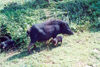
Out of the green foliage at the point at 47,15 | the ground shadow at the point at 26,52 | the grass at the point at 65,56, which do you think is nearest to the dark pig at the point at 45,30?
the ground shadow at the point at 26,52

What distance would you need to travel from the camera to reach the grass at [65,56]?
5.61 metres

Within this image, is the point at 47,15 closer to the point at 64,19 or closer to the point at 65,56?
the point at 64,19

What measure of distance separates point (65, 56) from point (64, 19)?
2724 millimetres

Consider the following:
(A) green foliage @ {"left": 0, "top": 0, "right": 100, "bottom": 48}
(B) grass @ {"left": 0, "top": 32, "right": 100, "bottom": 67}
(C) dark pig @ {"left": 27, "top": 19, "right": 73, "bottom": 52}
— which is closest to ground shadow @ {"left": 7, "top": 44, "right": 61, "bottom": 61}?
(B) grass @ {"left": 0, "top": 32, "right": 100, "bottom": 67}

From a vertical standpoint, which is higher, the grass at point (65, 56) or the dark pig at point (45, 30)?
the dark pig at point (45, 30)

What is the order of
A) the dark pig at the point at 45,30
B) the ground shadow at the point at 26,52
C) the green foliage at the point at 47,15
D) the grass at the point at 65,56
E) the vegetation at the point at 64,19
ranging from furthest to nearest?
the green foliage at the point at 47,15
the dark pig at the point at 45,30
the ground shadow at the point at 26,52
the vegetation at the point at 64,19
the grass at the point at 65,56

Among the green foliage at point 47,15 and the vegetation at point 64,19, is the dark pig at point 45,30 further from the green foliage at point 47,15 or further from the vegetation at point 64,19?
the green foliage at point 47,15

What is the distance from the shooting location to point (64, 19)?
8352 mm

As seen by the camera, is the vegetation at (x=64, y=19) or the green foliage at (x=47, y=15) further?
the green foliage at (x=47, y=15)

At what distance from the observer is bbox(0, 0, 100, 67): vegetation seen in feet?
19.2

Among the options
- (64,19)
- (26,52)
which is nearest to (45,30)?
(26,52)

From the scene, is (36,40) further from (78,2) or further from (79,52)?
(78,2)

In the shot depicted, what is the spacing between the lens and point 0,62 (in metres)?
6.13

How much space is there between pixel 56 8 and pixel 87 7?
158 cm
